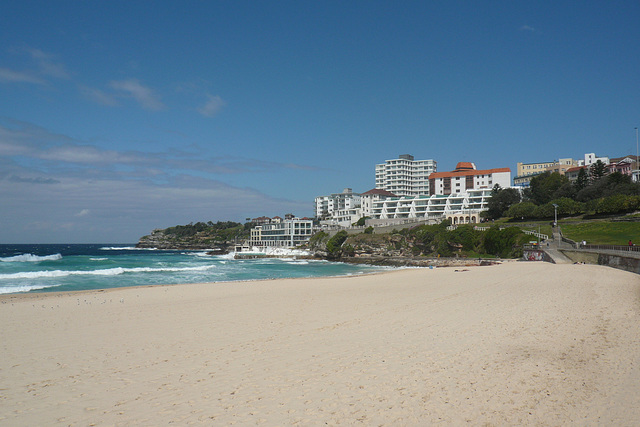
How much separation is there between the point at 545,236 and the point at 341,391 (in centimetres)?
5095

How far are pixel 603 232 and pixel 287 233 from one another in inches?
3146

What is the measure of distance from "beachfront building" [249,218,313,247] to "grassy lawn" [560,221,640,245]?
69.5 m

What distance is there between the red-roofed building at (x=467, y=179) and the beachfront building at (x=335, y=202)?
2596 centimetres

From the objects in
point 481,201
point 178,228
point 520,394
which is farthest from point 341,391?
point 178,228

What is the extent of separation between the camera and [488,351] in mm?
7969

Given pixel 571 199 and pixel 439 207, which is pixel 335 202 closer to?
pixel 439 207

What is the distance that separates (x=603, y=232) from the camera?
4566 centimetres

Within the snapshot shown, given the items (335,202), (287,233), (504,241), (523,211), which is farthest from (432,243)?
(335,202)

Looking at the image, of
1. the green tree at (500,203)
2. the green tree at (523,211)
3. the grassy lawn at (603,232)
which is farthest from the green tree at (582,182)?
the grassy lawn at (603,232)

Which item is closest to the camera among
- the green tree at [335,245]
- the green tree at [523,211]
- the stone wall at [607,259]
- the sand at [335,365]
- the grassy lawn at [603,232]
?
the sand at [335,365]

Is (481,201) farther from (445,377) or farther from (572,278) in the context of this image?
(445,377)

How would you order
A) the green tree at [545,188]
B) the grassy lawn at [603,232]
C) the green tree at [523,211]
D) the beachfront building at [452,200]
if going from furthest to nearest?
the beachfront building at [452,200]
the green tree at [545,188]
the green tree at [523,211]
the grassy lawn at [603,232]

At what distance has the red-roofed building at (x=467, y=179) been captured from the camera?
327ft

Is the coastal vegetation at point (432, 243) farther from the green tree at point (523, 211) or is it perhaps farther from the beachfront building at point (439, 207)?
the beachfront building at point (439, 207)
